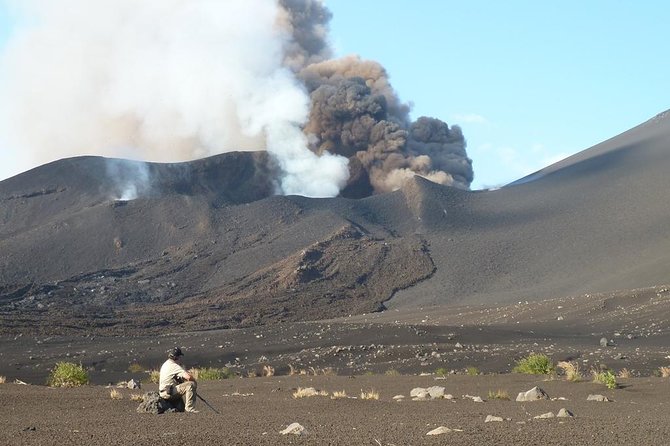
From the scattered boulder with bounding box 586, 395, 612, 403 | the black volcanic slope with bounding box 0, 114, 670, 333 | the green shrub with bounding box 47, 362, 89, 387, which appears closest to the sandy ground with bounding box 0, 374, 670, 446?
the scattered boulder with bounding box 586, 395, 612, 403

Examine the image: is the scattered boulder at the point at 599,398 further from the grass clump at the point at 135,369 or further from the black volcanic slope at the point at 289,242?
the black volcanic slope at the point at 289,242

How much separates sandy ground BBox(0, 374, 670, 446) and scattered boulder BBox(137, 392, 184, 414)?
0.73 feet

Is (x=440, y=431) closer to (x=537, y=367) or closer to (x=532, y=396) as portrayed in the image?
(x=532, y=396)

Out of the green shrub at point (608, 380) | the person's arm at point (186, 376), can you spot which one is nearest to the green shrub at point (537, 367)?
the green shrub at point (608, 380)

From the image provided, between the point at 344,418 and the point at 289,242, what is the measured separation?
62.5m

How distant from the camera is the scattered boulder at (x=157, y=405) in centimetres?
1369

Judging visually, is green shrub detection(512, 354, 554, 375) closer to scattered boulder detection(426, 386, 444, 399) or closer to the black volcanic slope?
scattered boulder detection(426, 386, 444, 399)

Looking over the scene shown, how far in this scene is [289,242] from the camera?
7606 cm

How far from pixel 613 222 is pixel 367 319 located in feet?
75.6

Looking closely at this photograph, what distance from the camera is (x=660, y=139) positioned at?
295 ft

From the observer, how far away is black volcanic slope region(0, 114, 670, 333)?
63469 millimetres

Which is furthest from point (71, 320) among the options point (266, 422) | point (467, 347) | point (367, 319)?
point (266, 422)

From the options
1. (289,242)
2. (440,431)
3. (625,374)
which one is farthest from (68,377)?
(289,242)

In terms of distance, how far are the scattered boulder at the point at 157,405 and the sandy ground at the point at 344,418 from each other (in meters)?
0.22
